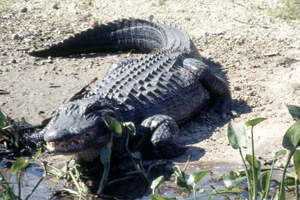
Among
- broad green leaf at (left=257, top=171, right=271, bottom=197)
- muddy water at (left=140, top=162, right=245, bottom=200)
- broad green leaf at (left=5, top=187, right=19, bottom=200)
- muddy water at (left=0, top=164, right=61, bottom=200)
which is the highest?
broad green leaf at (left=257, top=171, right=271, bottom=197)

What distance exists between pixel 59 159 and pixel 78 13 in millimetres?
4575

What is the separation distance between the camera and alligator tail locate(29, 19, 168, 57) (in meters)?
6.21

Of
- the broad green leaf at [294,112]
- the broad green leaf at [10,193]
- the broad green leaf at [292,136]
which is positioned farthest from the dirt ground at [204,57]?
the broad green leaf at [10,193]

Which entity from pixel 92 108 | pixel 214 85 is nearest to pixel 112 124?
pixel 92 108

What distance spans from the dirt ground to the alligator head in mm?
756

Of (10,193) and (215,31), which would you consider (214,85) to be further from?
(10,193)

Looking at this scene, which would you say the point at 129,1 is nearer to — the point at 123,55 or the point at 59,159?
the point at 123,55

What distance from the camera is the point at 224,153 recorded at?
12.4 ft

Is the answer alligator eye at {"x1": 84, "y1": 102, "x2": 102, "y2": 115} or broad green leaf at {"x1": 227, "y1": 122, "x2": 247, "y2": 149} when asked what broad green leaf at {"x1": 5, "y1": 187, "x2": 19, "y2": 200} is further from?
broad green leaf at {"x1": 227, "y1": 122, "x2": 247, "y2": 149}

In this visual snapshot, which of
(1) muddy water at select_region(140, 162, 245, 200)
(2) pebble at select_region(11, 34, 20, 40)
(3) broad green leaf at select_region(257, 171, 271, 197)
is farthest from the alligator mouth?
(2) pebble at select_region(11, 34, 20, 40)

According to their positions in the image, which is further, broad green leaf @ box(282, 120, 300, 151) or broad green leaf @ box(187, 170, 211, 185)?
broad green leaf @ box(187, 170, 211, 185)

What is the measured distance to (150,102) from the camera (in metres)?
4.14

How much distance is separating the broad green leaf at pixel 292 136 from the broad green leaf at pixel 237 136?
258mm

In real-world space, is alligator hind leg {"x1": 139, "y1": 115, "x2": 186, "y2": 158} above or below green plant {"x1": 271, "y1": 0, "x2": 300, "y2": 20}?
below
